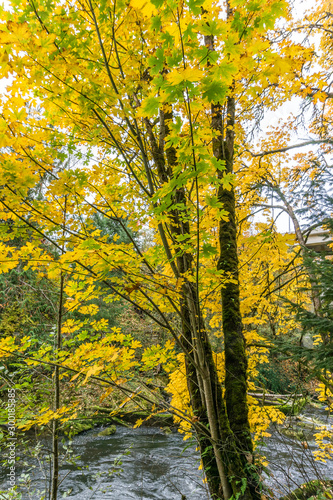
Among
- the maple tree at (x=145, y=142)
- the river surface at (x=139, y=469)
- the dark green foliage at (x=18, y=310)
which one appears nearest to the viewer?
the maple tree at (x=145, y=142)

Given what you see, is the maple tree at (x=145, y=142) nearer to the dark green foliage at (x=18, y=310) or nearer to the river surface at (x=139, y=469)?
the river surface at (x=139, y=469)

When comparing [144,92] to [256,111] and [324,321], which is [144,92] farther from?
[256,111]

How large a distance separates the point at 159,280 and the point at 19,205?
37.4 inches

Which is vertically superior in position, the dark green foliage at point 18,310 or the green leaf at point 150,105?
the green leaf at point 150,105

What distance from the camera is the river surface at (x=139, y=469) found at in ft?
13.1

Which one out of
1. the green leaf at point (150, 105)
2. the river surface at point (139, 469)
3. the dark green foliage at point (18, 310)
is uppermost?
the green leaf at point (150, 105)

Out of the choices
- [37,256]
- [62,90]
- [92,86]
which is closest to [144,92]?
[92,86]

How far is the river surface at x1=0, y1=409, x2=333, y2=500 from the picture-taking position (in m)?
3.99

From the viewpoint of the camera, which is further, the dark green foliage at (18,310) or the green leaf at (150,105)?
the dark green foliage at (18,310)

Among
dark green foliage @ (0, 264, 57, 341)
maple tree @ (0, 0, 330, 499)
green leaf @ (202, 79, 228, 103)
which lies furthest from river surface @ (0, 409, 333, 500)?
green leaf @ (202, 79, 228, 103)

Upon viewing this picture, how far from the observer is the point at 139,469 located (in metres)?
5.08

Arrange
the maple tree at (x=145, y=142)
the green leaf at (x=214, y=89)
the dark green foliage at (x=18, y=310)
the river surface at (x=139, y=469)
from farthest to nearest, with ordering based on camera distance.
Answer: the dark green foliage at (x=18, y=310), the river surface at (x=139, y=469), the maple tree at (x=145, y=142), the green leaf at (x=214, y=89)

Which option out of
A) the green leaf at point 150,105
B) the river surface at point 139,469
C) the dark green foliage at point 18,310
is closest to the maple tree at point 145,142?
the green leaf at point 150,105

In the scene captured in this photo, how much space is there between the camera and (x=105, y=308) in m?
11.3
